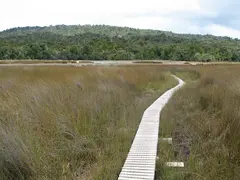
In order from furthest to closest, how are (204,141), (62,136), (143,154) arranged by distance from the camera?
(204,141) → (62,136) → (143,154)

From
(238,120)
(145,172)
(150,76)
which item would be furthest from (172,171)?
(150,76)

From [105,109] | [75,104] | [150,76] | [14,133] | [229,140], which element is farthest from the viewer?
[150,76]

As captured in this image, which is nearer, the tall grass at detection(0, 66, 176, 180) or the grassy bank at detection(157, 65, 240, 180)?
the tall grass at detection(0, 66, 176, 180)

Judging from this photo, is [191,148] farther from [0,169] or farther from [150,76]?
[150,76]

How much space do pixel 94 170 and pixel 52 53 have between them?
157 ft

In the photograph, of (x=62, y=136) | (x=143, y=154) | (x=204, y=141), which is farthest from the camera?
(x=204, y=141)

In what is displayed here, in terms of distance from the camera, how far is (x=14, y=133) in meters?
3.53

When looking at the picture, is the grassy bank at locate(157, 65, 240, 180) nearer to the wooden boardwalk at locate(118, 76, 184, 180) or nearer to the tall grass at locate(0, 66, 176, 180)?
the wooden boardwalk at locate(118, 76, 184, 180)

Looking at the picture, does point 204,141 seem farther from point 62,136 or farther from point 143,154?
point 62,136

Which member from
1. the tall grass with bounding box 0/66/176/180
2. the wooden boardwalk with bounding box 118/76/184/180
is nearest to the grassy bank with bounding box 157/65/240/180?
the wooden boardwalk with bounding box 118/76/184/180

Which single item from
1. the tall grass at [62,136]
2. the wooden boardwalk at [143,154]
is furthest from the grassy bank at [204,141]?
the tall grass at [62,136]

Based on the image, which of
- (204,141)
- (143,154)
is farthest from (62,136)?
(204,141)

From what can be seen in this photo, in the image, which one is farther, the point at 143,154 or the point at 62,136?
the point at 62,136

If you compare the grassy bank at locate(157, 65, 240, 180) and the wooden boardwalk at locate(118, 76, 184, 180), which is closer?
the wooden boardwalk at locate(118, 76, 184, 180)
